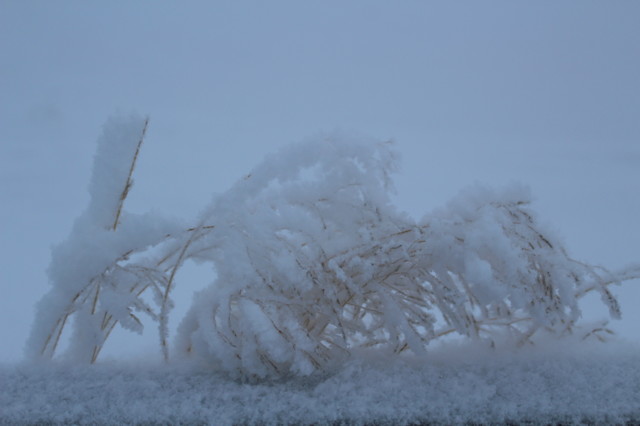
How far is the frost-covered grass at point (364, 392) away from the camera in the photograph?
1.85 ft

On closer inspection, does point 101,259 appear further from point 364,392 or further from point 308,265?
point 364,392

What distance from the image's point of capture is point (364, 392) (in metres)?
0.61

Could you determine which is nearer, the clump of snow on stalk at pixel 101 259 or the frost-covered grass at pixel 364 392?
the frost-covered grass at pixel 364 392

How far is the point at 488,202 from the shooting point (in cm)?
74

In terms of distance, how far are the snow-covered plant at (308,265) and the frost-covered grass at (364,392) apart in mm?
42

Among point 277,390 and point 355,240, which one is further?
point 355,240

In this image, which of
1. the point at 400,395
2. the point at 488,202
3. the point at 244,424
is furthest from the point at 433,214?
the point at 244,424

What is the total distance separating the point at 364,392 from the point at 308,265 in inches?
7.4

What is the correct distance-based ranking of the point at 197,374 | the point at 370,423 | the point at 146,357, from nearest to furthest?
the point at 370,423, the point at 197,374, the point at 146,357

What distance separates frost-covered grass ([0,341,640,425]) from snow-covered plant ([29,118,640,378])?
0.04 m

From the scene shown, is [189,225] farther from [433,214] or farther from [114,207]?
[433,214]

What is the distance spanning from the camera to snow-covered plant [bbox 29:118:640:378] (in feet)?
2.28

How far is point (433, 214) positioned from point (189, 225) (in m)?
0.34

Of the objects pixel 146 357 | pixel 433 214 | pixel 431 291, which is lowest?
pixel 146 357
